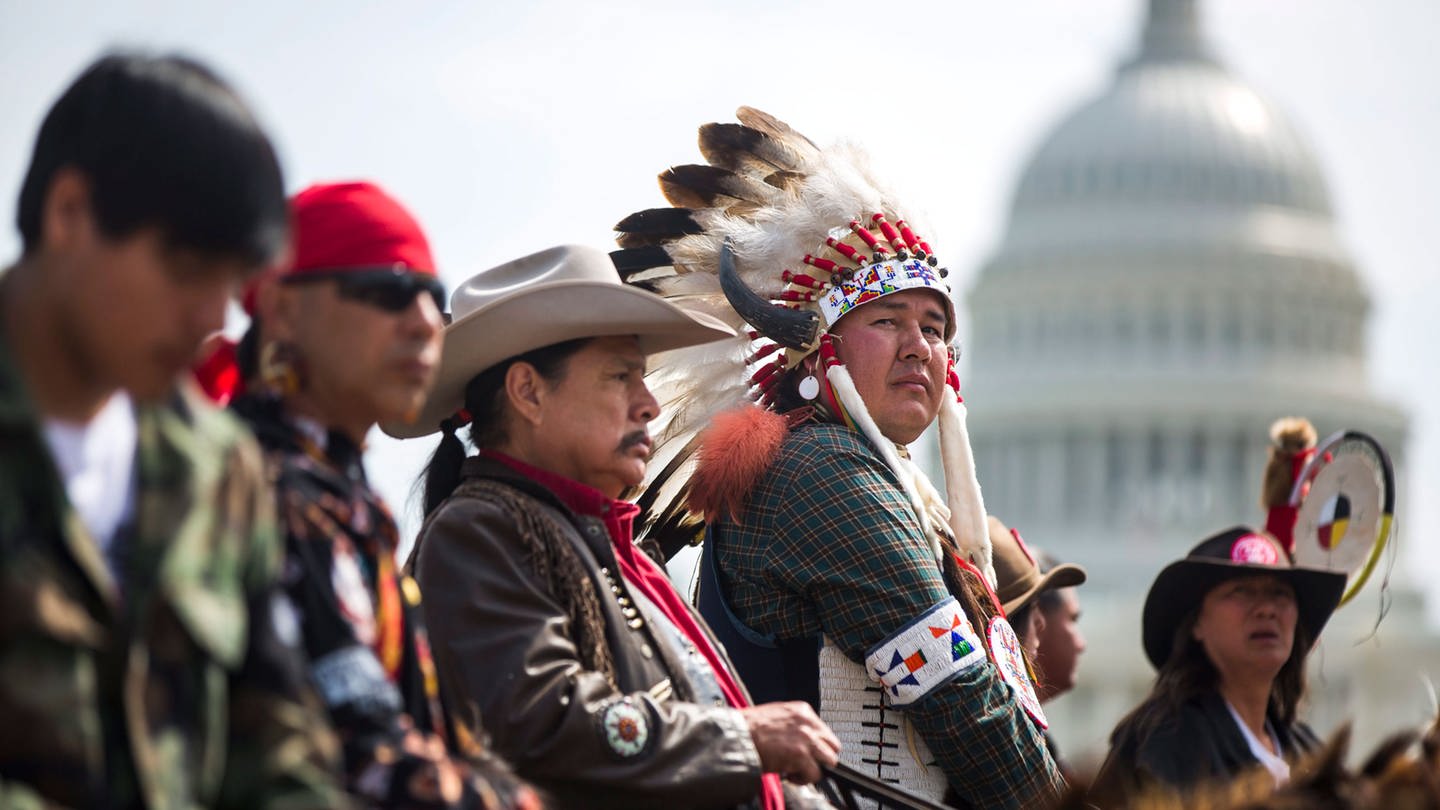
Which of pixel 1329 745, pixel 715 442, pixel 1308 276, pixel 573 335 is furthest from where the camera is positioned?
pixel 1308 276

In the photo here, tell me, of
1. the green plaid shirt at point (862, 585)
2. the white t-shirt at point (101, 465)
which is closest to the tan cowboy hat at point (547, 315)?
the green plaid shirt at point (862, 585)

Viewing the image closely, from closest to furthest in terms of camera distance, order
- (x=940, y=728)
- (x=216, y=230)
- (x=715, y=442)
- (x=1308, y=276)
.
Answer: (x=216, y=230) → (x=940, y=728) → (x=715, y=442) → (x=1308, y=276)

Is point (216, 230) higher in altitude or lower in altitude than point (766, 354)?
higher

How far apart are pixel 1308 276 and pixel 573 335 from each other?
240ft

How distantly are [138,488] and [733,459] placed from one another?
2.51m

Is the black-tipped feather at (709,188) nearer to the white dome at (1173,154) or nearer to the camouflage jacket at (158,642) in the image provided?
the camouflage jacket at (158,642)

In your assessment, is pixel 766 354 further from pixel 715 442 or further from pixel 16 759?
pixel 16 759

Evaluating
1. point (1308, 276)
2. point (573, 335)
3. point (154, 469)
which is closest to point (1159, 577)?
point (573, 335)

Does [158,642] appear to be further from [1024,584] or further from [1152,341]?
[1152,341]

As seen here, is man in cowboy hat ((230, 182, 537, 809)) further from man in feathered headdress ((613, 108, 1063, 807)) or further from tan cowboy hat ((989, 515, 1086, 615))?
tan cowboy hat ((989, 515, 1086, 615))

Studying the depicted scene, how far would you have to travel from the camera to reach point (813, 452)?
5008 mm

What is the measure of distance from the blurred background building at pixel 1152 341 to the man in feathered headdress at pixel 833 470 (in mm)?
61969

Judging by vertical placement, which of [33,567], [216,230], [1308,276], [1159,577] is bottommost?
[1308,276]

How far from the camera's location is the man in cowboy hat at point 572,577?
12.5ft
